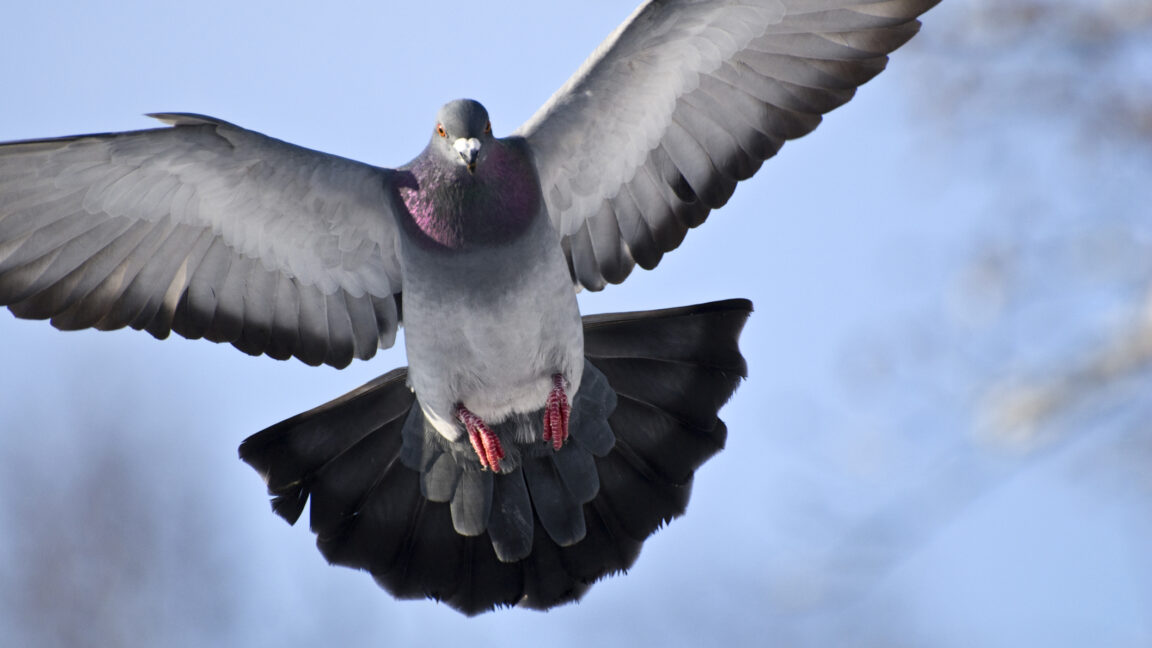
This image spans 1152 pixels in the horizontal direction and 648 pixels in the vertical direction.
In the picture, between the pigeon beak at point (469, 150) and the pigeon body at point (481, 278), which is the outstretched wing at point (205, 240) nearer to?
the pigeon body at point (481, 278)

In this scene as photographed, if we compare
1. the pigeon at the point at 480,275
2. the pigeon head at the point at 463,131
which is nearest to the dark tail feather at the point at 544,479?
the pigeon at the point at 480,275

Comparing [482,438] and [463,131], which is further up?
[463,131]

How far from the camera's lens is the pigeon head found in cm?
525

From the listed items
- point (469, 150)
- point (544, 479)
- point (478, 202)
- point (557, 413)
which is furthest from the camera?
point (544, 479)

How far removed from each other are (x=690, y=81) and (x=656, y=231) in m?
0.69

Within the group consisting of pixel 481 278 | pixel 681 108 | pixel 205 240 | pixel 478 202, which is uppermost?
pixel 681 108

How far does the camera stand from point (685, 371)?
632 cm

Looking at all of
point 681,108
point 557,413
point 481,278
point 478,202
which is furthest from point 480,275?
point 681,108

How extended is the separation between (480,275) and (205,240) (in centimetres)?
129

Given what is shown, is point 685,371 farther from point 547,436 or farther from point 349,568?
point 349,568

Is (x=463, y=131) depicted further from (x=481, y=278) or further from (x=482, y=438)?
(x=482, y=438)

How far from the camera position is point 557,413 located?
588 cm

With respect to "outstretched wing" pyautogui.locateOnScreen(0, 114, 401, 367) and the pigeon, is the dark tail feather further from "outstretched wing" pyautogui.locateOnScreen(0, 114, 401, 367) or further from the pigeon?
"outstretched wing" pyautogui.locateOnScreen(0, 114, 401, 367)

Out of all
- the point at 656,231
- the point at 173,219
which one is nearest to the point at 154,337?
the point at 173,219
